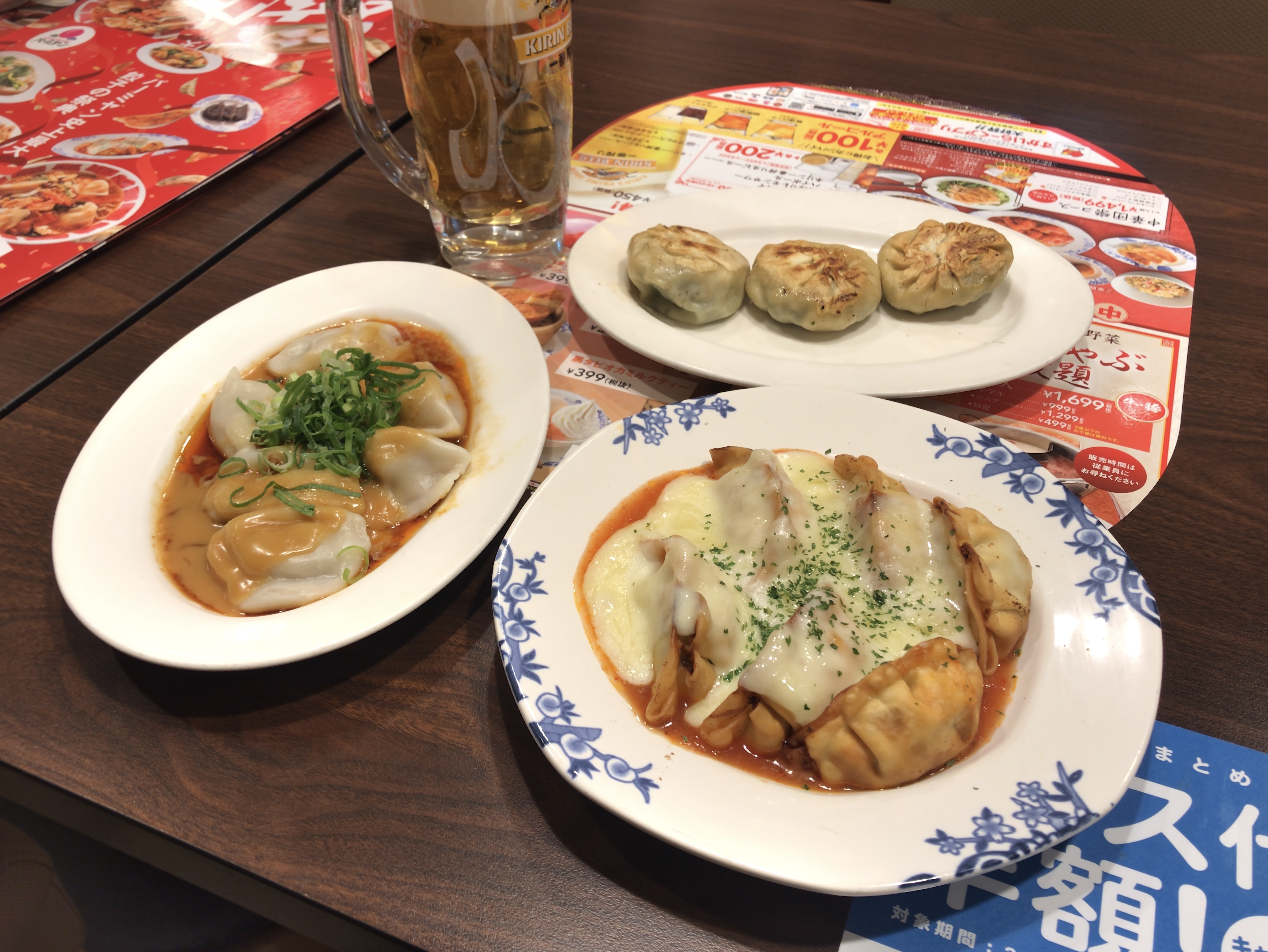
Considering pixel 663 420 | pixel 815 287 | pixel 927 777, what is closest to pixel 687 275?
pixel 815 287

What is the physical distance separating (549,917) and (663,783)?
0.75ft

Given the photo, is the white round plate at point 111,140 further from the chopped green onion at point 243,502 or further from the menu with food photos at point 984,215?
the chopped green onion at point 243,502

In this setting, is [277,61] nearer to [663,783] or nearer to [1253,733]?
[663,783]

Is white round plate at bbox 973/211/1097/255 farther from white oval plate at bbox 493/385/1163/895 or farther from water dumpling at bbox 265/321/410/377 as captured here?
water dumpling at bbox 265/321/410/377

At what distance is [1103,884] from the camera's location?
3.31 ft

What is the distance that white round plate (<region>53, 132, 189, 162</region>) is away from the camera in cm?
236

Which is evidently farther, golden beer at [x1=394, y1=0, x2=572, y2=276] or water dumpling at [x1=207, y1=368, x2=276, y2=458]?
golden beer at [x1=394, y1=0, x2=572, y2=276]

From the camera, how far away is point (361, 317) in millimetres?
1805

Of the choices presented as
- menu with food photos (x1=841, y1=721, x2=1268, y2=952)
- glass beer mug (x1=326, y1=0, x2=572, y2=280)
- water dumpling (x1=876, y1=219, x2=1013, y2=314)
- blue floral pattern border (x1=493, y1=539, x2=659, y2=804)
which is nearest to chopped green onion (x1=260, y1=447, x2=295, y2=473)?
blue floral pattern border (x1=493, y1=539, x2=659, y2=804)

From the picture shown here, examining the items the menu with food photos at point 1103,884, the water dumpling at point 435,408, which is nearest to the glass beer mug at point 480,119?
the water dumpling at point 435,408

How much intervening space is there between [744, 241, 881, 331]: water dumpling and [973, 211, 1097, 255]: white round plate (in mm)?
520

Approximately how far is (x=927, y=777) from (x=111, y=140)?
9.42ft

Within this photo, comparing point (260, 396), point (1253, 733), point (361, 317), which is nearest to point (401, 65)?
point (361, 317)

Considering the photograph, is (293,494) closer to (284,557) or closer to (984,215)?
(284,557)
